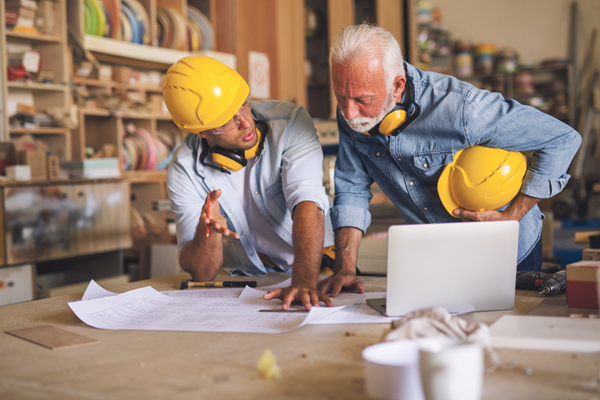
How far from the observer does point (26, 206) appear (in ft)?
8.85

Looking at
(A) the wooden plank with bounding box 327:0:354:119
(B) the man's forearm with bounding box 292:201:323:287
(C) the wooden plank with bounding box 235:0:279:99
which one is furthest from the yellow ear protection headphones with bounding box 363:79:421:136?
(A) the wooden plank with bounding box 327:0:354:119

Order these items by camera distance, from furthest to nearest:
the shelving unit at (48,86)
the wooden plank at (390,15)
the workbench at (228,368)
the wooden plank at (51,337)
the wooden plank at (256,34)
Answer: the wooden plank at (390,15)
the wooden plank at (256,34)
the shelving unit at (48,86)
the wooden plank at (51,337)
the workbench at (228,368)

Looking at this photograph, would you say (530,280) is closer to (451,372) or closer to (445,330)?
(445,330)

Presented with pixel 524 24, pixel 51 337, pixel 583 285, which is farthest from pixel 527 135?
pixel 524 24

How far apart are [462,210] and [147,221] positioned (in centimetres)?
279

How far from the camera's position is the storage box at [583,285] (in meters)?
1.03

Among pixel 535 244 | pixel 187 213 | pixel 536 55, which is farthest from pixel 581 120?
pixel 187 213

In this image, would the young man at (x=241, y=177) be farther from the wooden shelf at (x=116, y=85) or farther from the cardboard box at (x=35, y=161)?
the wooden shelf at (x=116, y=85)

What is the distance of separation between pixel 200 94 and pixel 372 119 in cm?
46

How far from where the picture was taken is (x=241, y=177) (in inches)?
65.7

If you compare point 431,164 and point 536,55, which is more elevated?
point 536,55

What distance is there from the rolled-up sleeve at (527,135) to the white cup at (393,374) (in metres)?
0.89

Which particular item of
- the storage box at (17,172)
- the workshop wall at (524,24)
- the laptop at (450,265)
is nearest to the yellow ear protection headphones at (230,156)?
the laptop at (450,265)

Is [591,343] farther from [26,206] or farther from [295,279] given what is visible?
[26,206]
